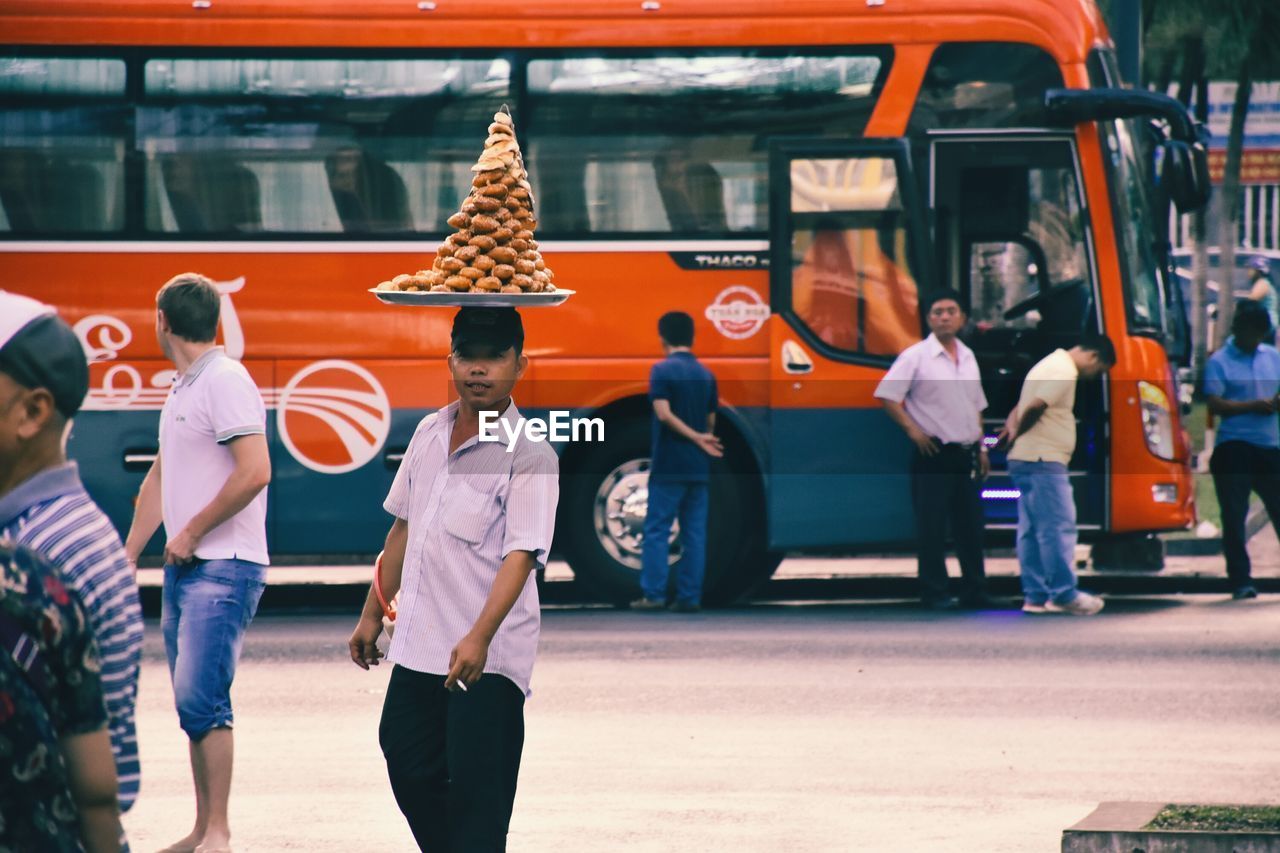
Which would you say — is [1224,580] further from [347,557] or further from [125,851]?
[125,851]

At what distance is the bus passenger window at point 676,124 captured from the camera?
12.5 m

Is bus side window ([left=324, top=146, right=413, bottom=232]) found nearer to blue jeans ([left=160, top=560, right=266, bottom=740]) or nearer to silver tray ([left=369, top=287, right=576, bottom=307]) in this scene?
blue jeans ([left=160, top=560, right=266, bottom=740])

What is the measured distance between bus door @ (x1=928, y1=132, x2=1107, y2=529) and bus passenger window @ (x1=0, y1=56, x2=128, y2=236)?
16.1ft

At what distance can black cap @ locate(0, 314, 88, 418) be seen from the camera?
3.03 meters

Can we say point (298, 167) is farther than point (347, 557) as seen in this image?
No

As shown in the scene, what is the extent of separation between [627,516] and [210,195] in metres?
3.15

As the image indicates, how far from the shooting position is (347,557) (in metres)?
16.0

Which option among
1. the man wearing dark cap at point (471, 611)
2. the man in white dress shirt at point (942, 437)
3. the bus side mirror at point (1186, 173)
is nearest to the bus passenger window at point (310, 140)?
the man in white dress shirt at point (942, 437)

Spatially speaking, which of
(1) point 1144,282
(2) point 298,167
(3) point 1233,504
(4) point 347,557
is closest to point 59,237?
(2) point 298,167

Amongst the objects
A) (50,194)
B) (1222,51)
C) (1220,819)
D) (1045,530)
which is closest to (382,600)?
(1220,819)

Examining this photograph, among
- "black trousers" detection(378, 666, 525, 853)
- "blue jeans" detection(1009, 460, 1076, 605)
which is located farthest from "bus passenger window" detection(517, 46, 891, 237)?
"black trousers" detection(378, 666, 525, 853)

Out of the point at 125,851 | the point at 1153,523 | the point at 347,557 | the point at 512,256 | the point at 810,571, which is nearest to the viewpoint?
the point at 125,851

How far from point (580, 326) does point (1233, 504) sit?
13.5ft

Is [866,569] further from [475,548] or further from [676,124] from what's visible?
[475,548]
